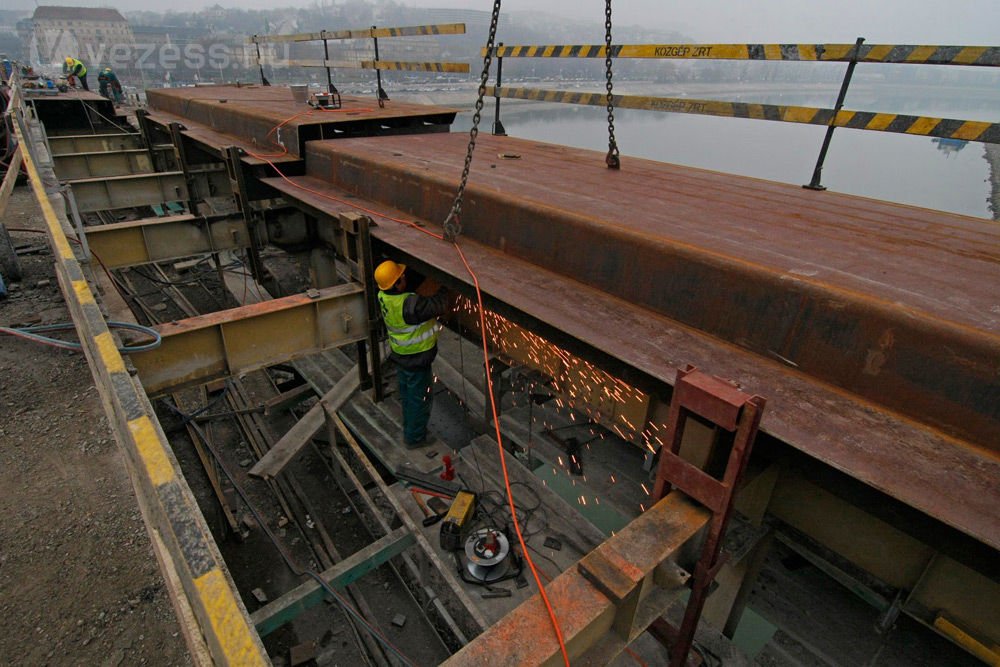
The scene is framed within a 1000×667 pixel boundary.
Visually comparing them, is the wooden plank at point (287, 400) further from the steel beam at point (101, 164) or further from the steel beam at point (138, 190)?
the steel beam at point (101, 164)

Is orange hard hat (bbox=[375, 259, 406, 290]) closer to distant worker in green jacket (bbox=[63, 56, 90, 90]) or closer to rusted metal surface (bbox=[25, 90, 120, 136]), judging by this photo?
rusted metal surface (bbox=[25, 90, 120, 136])

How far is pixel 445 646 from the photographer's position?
421cm

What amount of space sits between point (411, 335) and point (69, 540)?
253 cm

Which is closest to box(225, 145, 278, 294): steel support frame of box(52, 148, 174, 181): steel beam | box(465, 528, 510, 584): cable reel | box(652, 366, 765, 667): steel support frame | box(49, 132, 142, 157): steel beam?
box(465, 528, 510, 584): cable reel

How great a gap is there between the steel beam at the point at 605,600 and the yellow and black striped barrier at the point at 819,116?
315 cm

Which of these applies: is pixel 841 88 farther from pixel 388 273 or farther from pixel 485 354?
pixel 388 273

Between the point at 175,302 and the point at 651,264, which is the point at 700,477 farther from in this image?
the point at 175,302

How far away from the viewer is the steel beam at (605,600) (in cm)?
123

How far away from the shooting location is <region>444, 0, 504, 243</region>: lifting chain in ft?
8.89

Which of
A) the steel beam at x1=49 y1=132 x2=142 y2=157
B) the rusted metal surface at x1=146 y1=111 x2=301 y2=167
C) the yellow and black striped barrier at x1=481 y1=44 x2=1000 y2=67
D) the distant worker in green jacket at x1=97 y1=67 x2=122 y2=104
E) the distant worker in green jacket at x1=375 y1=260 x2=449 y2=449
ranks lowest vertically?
the distant worker in green jacket at x1=375 y1=260 x2=449 y2=449

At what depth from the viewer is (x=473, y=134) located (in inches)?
109

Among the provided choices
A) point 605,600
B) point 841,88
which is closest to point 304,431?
point 605,600

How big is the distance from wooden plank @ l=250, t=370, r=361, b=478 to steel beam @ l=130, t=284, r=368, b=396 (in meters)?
1.20

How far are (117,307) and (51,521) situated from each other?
1.48 metres
